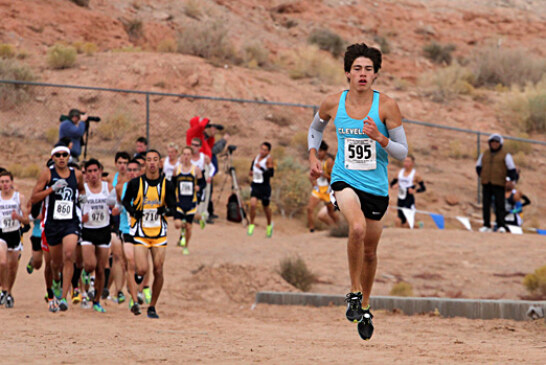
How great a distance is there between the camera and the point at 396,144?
7.77 m

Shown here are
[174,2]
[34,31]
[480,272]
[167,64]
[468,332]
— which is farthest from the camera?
[174,2]

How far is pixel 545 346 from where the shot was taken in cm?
955

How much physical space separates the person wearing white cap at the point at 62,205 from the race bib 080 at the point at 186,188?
4.48m

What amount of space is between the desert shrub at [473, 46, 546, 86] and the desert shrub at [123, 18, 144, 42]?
16.0 metres

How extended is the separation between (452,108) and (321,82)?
5.51 metres

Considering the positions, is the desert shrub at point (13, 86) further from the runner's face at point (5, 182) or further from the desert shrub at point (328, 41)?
the desert shrub at point (328, 41)

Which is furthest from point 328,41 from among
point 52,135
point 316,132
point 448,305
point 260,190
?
point 316,132

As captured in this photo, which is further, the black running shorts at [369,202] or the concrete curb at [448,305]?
the concrete curb at [448,305]

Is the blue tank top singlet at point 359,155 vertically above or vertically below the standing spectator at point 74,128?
below

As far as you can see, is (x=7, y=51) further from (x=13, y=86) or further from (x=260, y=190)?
(x=260, y=190)

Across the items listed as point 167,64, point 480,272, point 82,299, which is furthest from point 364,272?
point 167,64

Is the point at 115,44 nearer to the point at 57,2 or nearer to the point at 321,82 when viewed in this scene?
the point at 57,2

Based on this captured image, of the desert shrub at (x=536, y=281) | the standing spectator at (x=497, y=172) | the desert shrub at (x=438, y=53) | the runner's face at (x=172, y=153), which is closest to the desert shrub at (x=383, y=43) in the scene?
the desert shrub at (x=438, y=53)

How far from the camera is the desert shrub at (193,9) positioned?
43.9m
